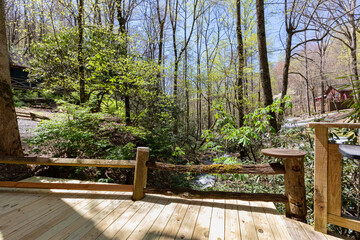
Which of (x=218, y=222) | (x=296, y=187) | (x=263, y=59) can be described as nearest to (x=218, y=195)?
(x=218, y=222)

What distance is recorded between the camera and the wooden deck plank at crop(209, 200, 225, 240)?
67.2 inches

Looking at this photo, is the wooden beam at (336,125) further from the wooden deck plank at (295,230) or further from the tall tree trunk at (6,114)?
the tall tree trunk at (6,114)

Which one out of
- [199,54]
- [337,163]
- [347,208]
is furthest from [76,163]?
[199,54]

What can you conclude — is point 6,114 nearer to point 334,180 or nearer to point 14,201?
point 14,201

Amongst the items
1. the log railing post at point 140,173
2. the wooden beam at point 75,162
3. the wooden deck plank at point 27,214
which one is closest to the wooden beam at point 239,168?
the log railing post at point 140,173

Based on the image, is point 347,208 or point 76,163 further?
point 76,163

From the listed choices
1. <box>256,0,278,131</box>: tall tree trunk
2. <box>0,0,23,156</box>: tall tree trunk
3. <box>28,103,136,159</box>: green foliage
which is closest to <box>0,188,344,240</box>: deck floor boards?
<box>0,0,23,156</box>: tall tree trunk

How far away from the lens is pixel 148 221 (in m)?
1.96

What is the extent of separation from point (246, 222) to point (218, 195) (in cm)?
45

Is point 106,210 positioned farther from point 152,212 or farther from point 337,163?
point 337,163

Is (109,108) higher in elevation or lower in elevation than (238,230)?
higher

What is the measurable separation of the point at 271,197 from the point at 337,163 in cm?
81

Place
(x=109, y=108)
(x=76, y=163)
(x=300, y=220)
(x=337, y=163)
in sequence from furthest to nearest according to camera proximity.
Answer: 1. (x=109, y=108)
2. (x=76, y=163)
3. (x=300, y=220)
4. (x=337, y=163)

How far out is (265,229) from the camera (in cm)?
179
